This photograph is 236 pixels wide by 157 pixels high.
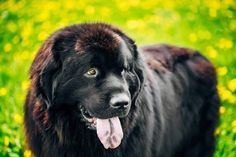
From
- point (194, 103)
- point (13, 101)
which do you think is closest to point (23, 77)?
point (13, 101)

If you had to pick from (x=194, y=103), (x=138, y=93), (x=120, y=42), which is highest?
(x=120, y=42)

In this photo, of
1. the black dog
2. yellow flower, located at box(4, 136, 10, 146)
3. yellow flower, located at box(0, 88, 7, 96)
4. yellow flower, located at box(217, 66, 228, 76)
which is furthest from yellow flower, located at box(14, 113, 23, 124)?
yellow flower, located at box(217, 66, 228, 76)

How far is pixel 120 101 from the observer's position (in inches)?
147

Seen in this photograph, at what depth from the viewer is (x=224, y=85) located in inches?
246

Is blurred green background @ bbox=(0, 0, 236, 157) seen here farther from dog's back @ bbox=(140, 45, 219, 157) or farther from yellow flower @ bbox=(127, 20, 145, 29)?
dog's back @ bbox=(140, 45, 219, 157)

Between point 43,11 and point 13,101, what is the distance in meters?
3.07

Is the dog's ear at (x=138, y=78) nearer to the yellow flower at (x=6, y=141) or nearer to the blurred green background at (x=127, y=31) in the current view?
the blurred green background at (x=127, y=31)

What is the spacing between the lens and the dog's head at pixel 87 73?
3.85m

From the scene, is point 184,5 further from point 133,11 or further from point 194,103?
point 194,103

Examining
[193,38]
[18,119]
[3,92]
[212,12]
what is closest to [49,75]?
[18,119]

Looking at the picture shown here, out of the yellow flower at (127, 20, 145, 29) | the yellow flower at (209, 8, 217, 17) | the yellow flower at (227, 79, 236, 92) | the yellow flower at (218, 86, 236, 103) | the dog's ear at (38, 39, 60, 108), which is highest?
the dog's ear at (38, 39, 60, 108)

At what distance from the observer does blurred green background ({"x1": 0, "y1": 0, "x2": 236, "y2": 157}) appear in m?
5.47

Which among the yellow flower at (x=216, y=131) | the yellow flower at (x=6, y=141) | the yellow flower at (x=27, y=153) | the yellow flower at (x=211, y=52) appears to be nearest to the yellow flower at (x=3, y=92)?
the yellow flower at (x=6, y=141)

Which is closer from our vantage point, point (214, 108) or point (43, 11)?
point (214, 108)
